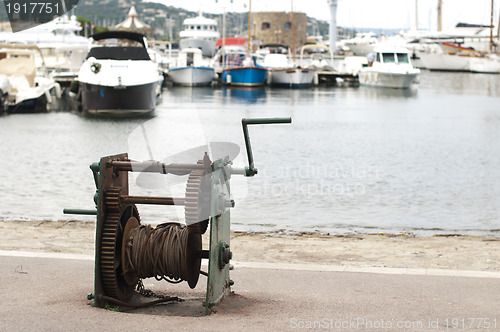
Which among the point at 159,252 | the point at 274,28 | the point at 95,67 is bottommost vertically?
the point at 159,252

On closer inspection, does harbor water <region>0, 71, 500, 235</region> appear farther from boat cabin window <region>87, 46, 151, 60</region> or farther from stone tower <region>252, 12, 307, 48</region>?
stone tower <region>252, 12, 307, 48</region>

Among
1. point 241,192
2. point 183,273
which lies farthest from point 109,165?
point 241,192

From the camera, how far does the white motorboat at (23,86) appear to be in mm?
37562

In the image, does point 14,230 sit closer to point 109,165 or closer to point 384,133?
point 109,165

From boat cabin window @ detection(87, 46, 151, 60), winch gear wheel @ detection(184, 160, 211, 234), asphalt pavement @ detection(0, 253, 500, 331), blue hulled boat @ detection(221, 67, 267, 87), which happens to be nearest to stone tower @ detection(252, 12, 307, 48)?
blue hulled boat @ detection(221, 67, 267, 87)

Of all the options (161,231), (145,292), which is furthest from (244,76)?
(161,231)

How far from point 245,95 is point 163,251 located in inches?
2055

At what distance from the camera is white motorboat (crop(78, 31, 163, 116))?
34594 millimetres

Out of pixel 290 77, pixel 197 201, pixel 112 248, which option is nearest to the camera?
pixel 197 201

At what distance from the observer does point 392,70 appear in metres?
62.4

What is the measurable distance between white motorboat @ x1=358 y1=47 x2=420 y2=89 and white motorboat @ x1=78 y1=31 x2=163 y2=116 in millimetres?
30922

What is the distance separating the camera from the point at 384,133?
3319cm

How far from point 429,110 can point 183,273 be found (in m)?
42.1

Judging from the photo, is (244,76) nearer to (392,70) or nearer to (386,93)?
(386,93)
